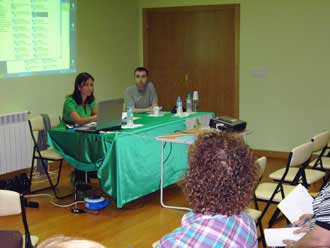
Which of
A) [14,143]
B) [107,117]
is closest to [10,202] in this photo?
[107,117]

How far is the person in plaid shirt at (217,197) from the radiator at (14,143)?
177 inches

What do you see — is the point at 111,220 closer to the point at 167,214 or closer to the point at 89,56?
the point at 167,214

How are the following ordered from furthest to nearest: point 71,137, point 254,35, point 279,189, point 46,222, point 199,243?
point 254,35 < point 71,137 < point 46,222 < point 279,189 < point 199,243

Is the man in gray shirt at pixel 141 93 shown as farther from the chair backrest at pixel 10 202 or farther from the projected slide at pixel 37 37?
the chair backrest at pixel 10 202

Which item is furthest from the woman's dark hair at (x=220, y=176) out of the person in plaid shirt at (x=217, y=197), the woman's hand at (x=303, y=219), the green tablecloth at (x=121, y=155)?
the green tablecloth at (x=121, y=155)

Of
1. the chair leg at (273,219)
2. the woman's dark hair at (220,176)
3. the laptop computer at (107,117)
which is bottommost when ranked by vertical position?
the chair leg at (273,219)

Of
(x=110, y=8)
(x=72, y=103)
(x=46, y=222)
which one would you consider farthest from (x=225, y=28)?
(x=46, y=222)

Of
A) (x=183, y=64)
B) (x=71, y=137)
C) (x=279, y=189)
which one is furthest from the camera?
(x=183, y=64)

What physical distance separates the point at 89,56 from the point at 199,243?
5637 mm

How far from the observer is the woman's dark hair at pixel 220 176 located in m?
1.67

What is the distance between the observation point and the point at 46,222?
4648 millimetres

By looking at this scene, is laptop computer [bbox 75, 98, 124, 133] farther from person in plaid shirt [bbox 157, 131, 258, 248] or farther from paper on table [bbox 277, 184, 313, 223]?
person in plaid shirt [bbox 157, 131, 258, 248]

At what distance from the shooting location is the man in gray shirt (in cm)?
629

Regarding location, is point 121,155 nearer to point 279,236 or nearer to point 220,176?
point 279,236
